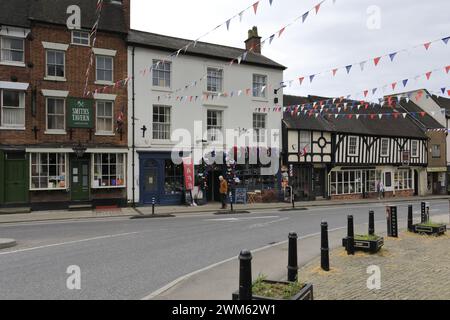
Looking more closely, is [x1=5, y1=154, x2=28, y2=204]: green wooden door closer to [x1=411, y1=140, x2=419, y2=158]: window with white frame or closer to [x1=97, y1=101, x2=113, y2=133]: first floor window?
[x1=97, y1=101, x2=113, y2=133]: first floor window

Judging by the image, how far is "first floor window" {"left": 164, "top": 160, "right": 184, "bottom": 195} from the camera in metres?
21.9

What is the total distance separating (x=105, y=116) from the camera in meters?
20.3

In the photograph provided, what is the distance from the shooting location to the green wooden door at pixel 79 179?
63.8ft

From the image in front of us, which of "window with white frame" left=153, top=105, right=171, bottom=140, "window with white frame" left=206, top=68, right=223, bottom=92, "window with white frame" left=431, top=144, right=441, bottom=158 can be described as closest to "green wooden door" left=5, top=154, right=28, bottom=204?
"window with white frame" left=153, top=105, right=171, bottom=140

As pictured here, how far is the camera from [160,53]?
2167 cm

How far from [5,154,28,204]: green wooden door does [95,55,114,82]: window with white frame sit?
5.82 meters

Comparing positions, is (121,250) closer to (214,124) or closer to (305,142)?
(214,124)

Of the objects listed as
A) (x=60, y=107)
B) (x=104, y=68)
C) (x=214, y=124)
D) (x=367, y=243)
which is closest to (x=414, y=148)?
(x=214, y=124)

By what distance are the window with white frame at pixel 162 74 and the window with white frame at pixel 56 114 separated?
5216 millimetres

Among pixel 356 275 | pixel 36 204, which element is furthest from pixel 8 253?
pixel 36 204

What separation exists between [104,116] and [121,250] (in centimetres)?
1258
